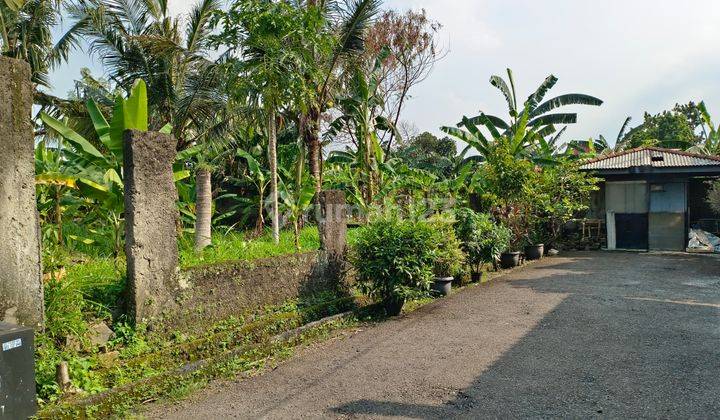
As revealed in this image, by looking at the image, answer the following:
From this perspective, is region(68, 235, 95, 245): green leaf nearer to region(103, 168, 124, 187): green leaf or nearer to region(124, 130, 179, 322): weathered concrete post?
region(103, 168, 124, 187): green leaf

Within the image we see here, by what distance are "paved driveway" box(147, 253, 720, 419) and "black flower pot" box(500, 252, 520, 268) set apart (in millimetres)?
3562

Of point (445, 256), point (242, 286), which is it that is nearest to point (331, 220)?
point (242, 286)

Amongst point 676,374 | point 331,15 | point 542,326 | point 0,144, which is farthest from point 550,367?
point 331,15

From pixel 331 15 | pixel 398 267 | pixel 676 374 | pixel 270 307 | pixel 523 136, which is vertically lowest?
pixel 676 374

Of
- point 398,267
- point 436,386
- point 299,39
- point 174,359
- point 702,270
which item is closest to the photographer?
point 436,386

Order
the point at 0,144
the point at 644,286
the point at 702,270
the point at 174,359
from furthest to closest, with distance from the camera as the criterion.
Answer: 1. the point at 702,270
2. the point at 644,286
3. the point at 174,359
4. the point at 0,144

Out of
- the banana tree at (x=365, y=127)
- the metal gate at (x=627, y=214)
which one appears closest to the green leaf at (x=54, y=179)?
the banana tree at (x=365, y=127)

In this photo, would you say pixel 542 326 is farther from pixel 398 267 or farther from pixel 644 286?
pixel 644 286

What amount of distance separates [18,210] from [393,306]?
4.87m

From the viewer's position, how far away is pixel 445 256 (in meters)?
8.35

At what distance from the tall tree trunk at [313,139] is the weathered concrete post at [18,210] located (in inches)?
Result: 243

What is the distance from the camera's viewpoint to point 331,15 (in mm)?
9664

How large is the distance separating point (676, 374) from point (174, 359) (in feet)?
16.4

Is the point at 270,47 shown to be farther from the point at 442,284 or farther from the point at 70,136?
the point at 442,284
